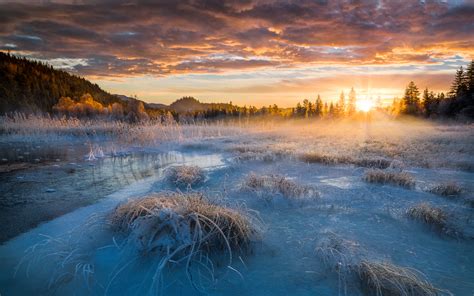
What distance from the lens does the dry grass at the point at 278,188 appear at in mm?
6746

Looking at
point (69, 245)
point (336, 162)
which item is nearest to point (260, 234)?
point (69, 245)

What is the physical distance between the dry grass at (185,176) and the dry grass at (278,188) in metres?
1.60

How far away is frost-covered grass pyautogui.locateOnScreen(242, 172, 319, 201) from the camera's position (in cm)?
671

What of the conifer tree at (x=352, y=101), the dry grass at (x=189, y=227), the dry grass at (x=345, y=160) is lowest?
the dry grass at (x=345, y=160)

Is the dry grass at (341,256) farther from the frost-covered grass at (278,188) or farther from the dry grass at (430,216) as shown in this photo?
the frost-covered grass at (278,188)

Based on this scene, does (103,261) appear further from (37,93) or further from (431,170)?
(37,93)

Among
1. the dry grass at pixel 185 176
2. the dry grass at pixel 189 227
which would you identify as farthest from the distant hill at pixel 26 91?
the dry grass at pixel 189 227

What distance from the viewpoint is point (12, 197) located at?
700cm

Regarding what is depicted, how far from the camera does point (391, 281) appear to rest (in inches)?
121

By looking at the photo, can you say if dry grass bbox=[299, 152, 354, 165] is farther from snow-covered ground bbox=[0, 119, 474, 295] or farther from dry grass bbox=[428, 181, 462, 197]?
dry grass bbox=[428, 181, 462, 197]

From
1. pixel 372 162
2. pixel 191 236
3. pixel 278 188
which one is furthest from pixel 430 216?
pixel 372 162

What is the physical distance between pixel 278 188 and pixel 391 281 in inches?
156

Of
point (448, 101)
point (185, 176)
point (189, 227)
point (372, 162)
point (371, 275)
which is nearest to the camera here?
point (371, 275)

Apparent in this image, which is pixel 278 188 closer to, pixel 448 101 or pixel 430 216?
pixel 430 216
